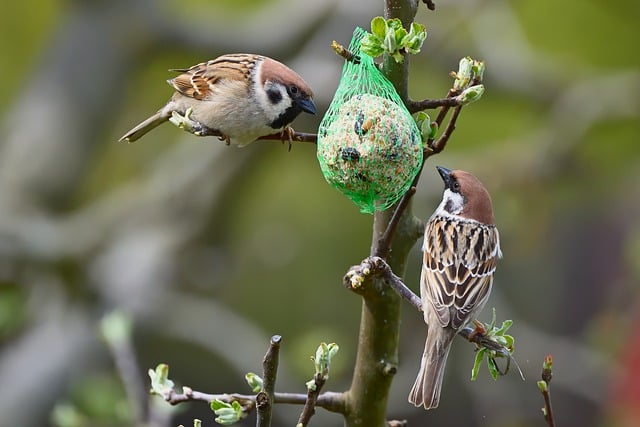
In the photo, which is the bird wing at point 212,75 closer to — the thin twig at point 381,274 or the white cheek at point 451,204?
the white cheek at point 451,204

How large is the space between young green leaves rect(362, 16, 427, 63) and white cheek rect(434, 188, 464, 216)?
132 cm

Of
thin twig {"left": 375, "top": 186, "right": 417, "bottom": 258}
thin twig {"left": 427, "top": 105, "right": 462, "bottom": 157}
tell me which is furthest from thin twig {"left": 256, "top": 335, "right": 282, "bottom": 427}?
thin twig {"left": 427, "top": 105, "right": 462, "bottom": 157}

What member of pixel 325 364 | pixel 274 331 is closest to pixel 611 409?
pixel 274 331

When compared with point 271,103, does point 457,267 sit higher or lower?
lower

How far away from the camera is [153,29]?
7430 millimetres

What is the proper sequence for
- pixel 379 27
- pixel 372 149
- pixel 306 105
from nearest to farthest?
pixel 379 27 < pixel 372 149 < pixel 306 105

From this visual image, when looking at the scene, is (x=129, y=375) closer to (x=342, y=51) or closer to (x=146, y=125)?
(x=146, y=125)

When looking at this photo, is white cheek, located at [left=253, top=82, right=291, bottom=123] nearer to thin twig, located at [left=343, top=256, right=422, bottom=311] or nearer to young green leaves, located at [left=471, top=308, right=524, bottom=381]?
thin twig, located at [left=343, top=256, right=422, bottom=311]

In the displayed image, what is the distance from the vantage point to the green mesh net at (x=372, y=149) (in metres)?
2.42

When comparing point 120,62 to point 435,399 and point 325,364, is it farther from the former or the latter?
point 325,364

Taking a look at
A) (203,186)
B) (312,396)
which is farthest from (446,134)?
(203,186)

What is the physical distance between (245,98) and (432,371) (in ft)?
3.58

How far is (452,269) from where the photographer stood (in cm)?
313

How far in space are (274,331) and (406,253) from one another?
23.6ft
